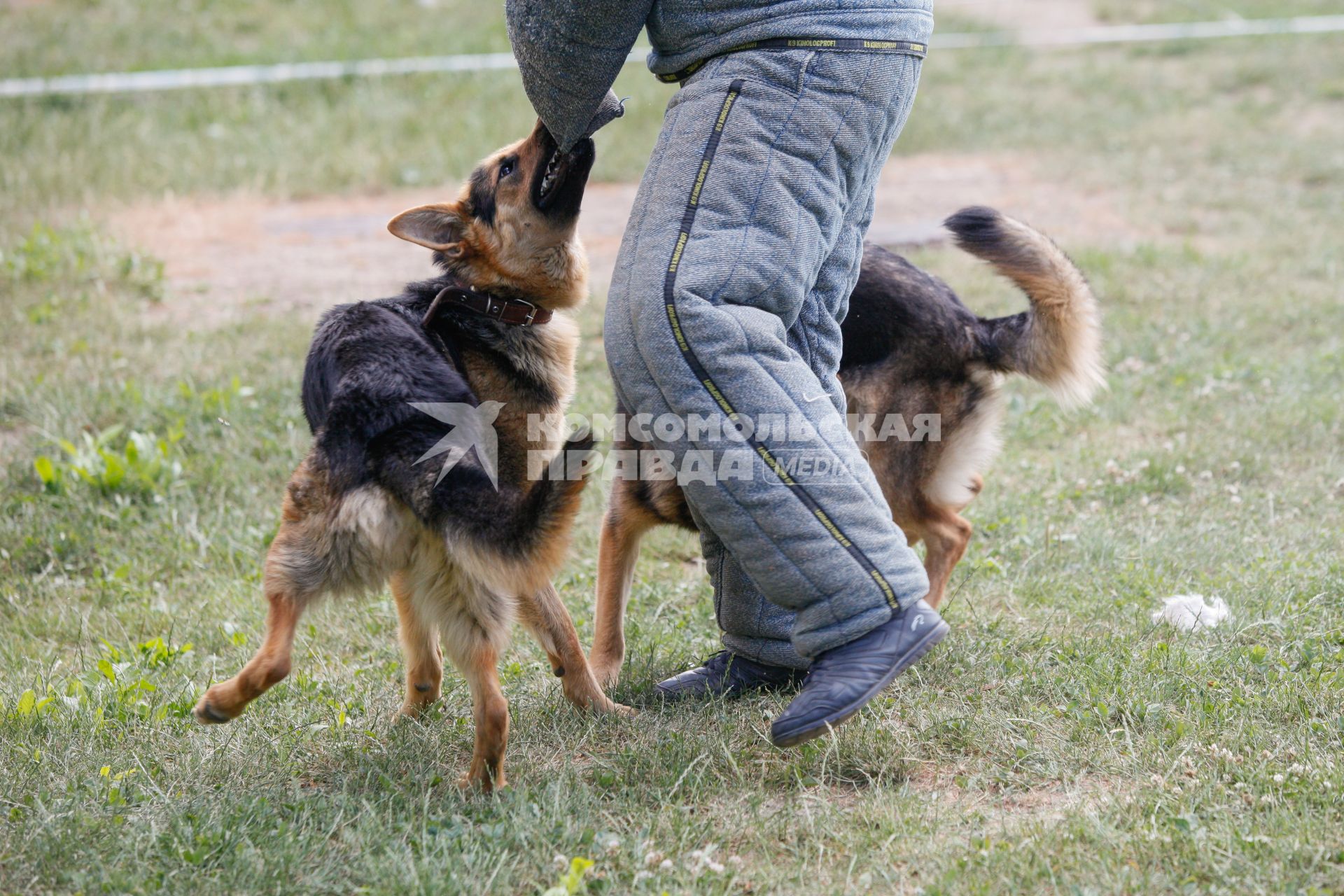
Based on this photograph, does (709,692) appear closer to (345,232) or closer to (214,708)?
(214,708)

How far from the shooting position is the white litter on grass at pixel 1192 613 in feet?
12.1

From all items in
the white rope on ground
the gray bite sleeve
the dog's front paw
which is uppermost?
the gray bite sleeve

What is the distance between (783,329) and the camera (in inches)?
110

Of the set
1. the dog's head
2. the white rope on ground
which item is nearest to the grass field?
the dog's head

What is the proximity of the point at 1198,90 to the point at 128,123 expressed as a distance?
9952 millimetres

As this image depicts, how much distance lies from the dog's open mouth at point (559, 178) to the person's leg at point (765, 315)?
1.02 metres

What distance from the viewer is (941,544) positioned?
411cm

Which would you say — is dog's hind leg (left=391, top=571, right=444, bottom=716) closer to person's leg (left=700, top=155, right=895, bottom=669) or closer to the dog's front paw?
the dog's front paw

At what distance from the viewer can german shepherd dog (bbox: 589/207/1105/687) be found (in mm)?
3834

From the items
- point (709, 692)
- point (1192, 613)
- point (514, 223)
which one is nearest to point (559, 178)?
point (514, 223)

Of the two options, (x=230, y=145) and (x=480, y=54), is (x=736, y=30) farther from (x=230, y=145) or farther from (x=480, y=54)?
(x=480, y=54)

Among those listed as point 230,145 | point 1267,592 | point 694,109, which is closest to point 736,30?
point 694,109

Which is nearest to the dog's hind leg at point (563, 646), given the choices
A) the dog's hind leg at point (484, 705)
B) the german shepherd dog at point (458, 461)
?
the german shepherd dog at point (458, 461)

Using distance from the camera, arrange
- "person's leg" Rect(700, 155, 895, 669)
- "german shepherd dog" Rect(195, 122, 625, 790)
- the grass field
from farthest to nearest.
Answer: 1. "person's leg" Rect(700, 155, 895, 669)
2. "german shepherd dog" Rect(195, 122, 625, 790)
3. the grass field
